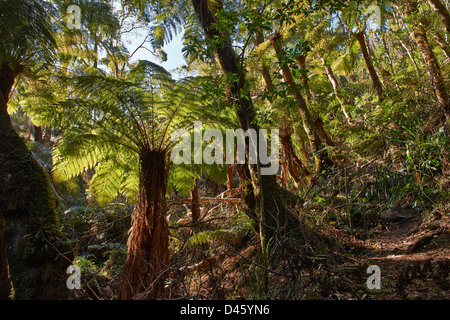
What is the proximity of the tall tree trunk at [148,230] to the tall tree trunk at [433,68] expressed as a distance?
3.29 metres

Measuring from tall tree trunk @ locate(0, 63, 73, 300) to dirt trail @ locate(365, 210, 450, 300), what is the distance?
1950mm

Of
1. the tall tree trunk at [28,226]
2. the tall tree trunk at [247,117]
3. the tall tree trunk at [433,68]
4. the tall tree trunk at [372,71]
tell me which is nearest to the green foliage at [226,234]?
the tall tree trunk at [247,117]

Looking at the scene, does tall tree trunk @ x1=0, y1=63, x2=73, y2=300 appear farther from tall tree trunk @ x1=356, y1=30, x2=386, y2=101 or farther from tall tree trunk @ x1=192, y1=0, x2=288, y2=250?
tall tree trunk @ x1=356, y1=30, x2=386, y2=101

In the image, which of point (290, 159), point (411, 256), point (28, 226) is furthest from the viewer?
point (290, 159)

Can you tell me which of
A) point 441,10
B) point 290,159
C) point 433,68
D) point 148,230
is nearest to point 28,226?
point 148,230

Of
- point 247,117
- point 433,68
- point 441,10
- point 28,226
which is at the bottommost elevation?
point 28,226

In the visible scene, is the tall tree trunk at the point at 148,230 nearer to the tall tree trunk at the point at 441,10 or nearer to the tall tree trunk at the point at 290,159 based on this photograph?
the tall tree trunk at the point at 290,159

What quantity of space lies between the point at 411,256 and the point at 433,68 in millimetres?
2498

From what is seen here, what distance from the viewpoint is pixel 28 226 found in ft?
4.98

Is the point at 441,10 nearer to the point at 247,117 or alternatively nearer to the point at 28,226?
the point at 247,117

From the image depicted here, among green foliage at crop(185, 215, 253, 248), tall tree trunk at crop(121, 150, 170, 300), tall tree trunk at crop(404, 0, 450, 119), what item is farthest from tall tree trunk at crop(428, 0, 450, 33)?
tall tree trunk at crop(121, 150, 170, 300)

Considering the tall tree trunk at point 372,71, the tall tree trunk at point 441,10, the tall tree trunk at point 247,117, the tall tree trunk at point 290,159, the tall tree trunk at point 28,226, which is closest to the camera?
the tall tree trunk at point 28,226

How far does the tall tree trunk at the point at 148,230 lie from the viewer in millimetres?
1994
